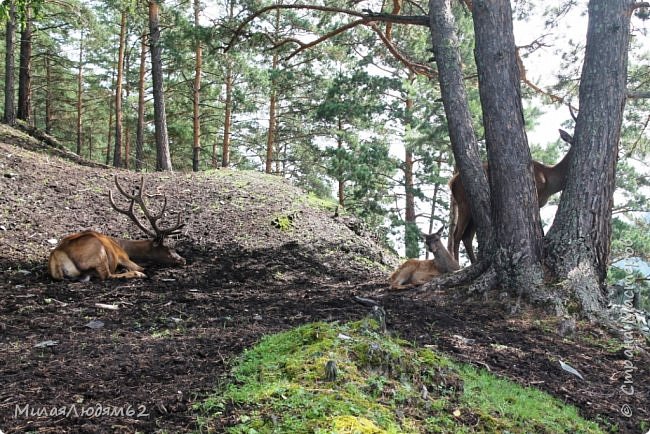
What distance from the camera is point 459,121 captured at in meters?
7.26

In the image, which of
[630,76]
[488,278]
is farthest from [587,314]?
[630,76]

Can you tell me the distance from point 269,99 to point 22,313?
18654 millimetres

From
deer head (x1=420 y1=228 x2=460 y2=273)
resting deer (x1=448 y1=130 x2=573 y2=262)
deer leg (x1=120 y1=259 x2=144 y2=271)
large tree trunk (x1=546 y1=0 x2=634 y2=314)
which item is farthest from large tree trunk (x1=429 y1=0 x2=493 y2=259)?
deer leg (x1=120 y1=259 x2=144 y2=271)

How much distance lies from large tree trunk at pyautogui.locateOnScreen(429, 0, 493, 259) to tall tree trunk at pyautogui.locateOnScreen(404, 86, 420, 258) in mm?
8380

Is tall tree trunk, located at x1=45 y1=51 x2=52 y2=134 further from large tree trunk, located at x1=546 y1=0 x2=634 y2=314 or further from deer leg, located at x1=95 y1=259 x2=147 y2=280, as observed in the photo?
large tree trunk, located at x1=546 y1=0 x2=634 y2=314

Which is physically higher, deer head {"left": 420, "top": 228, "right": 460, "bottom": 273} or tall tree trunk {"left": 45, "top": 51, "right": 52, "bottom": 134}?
tall tree trunk {"left": 45, "top": 51, "right": 52, "bottom": 134}

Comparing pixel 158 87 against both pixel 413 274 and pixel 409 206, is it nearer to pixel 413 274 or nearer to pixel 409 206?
pixel 409 206

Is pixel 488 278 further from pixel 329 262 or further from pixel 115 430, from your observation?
pixel 115 430

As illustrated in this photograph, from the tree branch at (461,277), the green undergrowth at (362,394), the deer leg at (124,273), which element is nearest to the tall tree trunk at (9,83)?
the deer leg at (124,273)

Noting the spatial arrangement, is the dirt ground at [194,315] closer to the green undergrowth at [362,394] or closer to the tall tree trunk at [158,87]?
the green undergrowth at [362,394]

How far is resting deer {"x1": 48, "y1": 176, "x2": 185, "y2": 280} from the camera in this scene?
23.4ft

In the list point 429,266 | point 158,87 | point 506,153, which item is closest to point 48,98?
point 158,87

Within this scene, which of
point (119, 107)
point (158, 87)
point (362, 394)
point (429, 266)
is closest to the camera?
point (362, 394)

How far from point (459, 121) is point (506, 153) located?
3.50 ft
